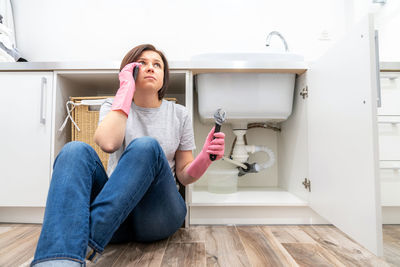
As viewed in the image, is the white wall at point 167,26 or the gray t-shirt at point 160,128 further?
the white wall at point 167,26

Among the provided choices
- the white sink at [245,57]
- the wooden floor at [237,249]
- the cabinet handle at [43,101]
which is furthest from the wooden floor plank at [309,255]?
the cabinet handle at [43,101]

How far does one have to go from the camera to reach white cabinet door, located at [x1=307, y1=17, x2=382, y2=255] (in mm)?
642

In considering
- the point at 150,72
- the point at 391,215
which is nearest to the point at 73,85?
the point at 150,72

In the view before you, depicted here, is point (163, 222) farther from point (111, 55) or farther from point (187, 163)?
point (111, 55)

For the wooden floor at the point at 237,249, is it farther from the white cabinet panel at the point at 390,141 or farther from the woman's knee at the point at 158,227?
the white cabinet panel at the point at 390,141

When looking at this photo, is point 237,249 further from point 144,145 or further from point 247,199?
point 144,145

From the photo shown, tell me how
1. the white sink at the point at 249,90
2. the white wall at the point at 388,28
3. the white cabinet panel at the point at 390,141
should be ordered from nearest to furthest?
the white cabinet panel at the point at 390,141 → the white sink at the point at 249,90 → the white wall at the point at 388,28

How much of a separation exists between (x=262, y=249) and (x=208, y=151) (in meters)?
0.39

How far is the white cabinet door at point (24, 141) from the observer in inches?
41.7

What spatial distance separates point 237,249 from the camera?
32.1 inches

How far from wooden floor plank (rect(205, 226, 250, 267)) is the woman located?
0.16 metres

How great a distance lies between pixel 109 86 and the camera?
139 cm

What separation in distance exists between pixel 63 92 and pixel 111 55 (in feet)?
1.82

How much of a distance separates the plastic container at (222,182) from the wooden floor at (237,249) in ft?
0.83
